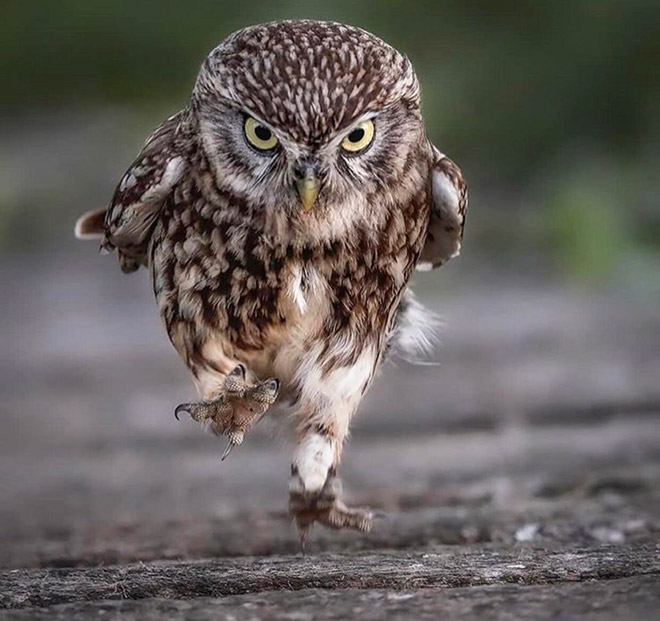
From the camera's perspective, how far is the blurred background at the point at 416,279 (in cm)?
551

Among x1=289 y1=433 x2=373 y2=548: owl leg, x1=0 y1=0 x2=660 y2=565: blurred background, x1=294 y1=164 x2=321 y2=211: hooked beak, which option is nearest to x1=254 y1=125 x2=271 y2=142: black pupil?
x1=294 y1=164 x2=321 y2=211: hooked beak

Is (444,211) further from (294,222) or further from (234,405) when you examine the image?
(234,405)

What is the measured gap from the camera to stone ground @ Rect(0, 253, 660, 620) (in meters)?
3.21

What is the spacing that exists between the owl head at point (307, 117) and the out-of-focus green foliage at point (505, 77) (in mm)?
5207

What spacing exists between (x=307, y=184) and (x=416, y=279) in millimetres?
4431

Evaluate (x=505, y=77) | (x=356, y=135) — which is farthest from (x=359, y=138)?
(x=505, y=77)

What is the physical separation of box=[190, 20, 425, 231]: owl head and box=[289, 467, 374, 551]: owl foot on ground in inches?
30.7

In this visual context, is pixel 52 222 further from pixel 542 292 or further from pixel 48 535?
pixel 48 535

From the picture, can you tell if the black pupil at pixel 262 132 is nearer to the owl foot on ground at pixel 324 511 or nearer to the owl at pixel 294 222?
the owl at pixel 294 222

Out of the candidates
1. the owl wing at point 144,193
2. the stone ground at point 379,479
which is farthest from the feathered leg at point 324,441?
the owl wing at point 144,193

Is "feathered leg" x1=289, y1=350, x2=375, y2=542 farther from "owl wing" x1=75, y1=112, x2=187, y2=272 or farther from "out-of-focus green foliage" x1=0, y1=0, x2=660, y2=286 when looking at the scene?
"out-of-focus green foliage" x1=0, y1=0, x2=660, y2=286

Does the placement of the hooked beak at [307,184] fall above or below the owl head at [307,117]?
below

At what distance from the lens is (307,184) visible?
375 cm

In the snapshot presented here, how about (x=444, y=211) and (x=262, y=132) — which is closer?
(x=262, y=132)
